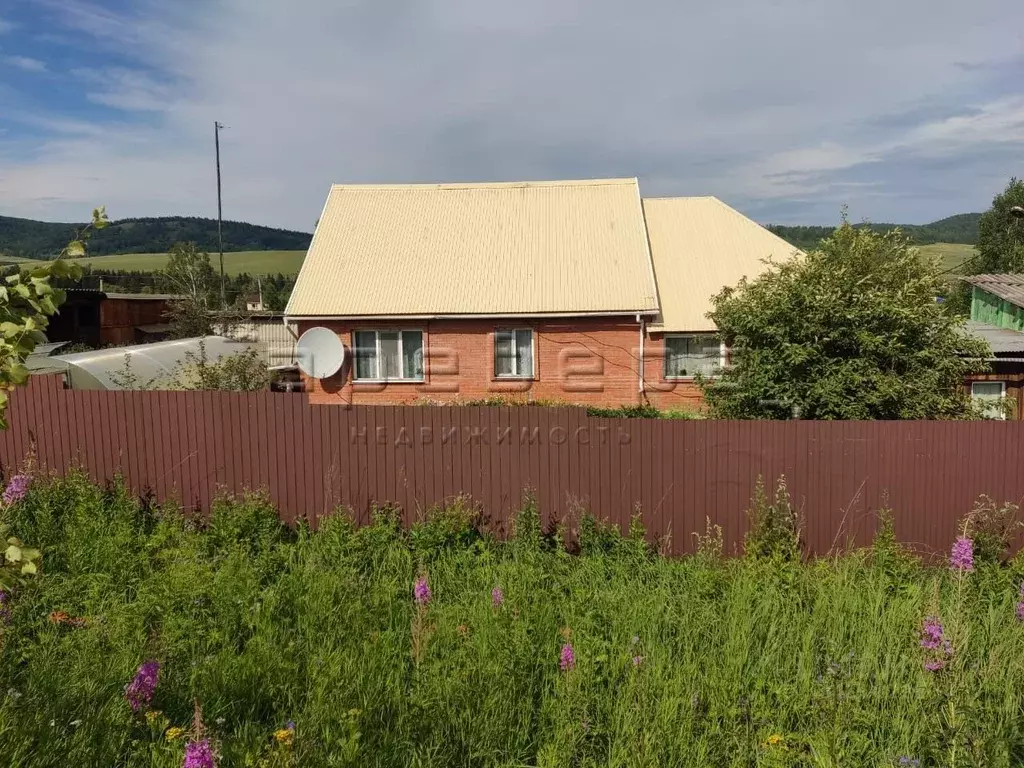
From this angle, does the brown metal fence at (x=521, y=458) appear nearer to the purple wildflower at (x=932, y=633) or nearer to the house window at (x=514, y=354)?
the purple wildflower at (x=932, y=633)

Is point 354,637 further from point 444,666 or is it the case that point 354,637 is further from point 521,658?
point 521,658

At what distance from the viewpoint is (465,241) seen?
55.5ft

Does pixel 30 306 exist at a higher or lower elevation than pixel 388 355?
higher

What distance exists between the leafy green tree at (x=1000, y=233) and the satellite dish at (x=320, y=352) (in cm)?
3758

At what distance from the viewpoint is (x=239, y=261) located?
93750mm

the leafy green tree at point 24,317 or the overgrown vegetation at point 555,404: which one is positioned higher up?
the leafy green tree at point 24,317

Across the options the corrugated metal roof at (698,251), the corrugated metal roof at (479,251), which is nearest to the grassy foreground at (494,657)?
the corrugated metal roof at (698,251)

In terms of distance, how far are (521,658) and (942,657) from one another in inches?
94.3

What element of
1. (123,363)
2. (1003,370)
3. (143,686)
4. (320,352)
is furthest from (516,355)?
(143,686)

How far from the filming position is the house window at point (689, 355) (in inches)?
577

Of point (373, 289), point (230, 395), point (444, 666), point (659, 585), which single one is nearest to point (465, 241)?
point (373, 289)

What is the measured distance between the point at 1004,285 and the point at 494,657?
17.2 m

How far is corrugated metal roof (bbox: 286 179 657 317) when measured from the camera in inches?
593

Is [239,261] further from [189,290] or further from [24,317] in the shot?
[24,317]
